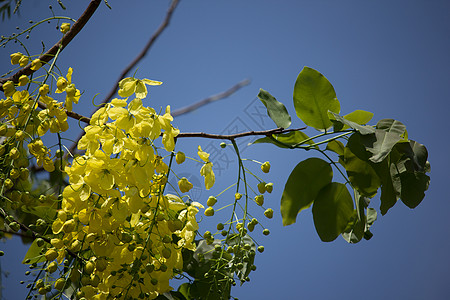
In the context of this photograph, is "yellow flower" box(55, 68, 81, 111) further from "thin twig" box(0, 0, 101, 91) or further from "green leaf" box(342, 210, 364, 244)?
"green leaf" box(342, 210, 364, 244)

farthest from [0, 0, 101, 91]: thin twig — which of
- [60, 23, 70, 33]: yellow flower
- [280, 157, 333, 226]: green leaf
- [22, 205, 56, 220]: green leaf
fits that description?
[280, 157, 333, 226]: green leaf

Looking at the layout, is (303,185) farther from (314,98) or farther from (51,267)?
(51,267)

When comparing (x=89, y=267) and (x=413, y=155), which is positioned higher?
(x=413, y=155)

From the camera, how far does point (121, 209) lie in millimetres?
340

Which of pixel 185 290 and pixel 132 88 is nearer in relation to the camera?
pixel 132 88

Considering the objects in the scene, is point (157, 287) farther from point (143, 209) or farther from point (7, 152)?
point (7, 152)

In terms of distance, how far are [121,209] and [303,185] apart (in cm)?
17

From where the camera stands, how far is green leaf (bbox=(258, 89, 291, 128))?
41 centimetres

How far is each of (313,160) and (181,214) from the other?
13 centimetres

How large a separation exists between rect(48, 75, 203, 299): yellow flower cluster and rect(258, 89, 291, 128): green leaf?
103 millimetres

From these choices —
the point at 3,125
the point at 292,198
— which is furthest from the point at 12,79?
the point at 292,198

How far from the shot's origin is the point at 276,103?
1.41 feet

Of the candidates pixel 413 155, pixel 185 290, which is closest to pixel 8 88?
pixel 185 290

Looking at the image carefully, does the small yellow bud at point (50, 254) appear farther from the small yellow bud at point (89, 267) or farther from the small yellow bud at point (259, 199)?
the small yellow bud at point (259, 199)
